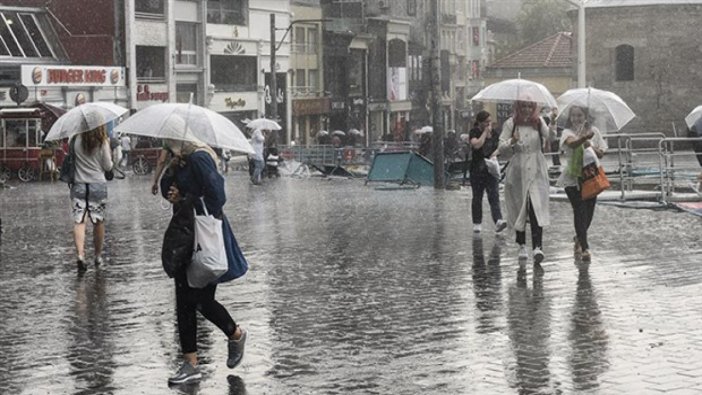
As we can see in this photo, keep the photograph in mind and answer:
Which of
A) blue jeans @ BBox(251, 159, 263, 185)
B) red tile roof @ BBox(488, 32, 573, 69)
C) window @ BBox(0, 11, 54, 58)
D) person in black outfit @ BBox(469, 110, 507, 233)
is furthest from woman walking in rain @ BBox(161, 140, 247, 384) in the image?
red tile roof @ BBox(488, 32, 573, 69)

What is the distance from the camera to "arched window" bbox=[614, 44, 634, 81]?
68812 mm

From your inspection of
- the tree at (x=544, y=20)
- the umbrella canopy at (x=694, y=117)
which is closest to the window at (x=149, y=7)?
the umbrella canopy at (x=694, y=117)

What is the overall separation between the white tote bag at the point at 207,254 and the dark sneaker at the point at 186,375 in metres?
0.51

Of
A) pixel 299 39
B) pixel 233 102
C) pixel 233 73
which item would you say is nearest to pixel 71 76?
pixel 233 102

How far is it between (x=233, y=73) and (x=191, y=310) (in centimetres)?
6161

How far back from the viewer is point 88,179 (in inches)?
595

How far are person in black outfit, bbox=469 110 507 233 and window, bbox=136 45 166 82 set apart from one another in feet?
146

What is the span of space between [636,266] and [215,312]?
267 inches

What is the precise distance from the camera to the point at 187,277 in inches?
362

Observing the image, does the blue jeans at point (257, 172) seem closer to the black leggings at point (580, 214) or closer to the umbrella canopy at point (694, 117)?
the umbrella canopy at point (694, 117)

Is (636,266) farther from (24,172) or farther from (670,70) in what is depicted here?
(670,70)

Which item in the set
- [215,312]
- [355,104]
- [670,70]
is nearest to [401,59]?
[355,104]

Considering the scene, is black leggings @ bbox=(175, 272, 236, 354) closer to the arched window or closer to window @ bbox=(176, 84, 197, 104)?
window @ bbox=(176, 84, 197, 104)

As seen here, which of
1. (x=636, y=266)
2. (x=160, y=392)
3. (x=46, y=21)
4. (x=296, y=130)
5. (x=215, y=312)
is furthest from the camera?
(x=296, y=130)
